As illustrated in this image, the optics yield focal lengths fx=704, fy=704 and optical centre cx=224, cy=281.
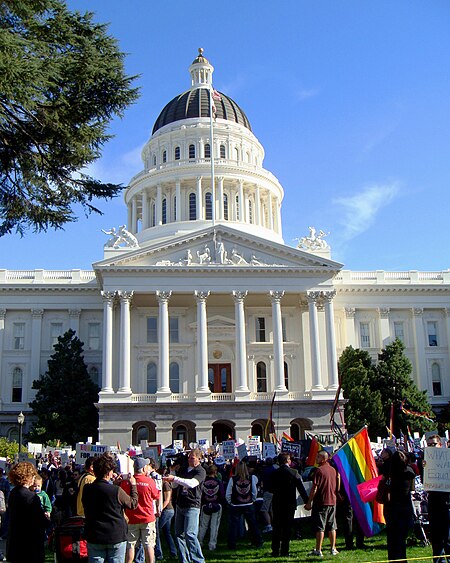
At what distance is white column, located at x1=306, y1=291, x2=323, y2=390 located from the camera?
159 ft

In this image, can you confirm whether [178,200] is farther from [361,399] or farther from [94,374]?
[361,399]

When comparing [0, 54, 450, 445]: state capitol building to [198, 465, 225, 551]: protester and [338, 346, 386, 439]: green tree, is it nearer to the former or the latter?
[338, 346, 386, 439]: green tree

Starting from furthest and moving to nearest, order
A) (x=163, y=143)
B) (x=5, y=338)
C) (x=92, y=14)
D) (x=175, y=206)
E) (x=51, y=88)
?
(x=163, y=143), (x=175, y=206), (x=5, y=338), (x=92, y=14), (x=51, y=88)

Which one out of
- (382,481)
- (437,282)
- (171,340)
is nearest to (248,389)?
(171,340)

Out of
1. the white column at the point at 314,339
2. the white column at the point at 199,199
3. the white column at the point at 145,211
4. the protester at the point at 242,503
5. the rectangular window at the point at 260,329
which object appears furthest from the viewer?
the white column at the point at 145,211

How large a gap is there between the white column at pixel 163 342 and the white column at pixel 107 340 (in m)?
3.30

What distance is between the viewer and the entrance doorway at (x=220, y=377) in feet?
172

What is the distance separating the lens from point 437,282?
192 ft

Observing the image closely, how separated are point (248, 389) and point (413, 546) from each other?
115ft

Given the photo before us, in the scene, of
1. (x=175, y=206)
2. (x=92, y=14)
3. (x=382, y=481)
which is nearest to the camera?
(x=382, y=481)

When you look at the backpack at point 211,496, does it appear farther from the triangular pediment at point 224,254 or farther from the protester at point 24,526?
the triangular pediment at point 224,254

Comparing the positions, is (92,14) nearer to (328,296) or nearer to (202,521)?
(202,521)

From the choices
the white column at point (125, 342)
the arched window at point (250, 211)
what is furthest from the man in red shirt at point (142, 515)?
the arched window at point (250, 211)

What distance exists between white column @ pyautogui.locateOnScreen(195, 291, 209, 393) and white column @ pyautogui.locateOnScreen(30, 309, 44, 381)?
14.4 metres
